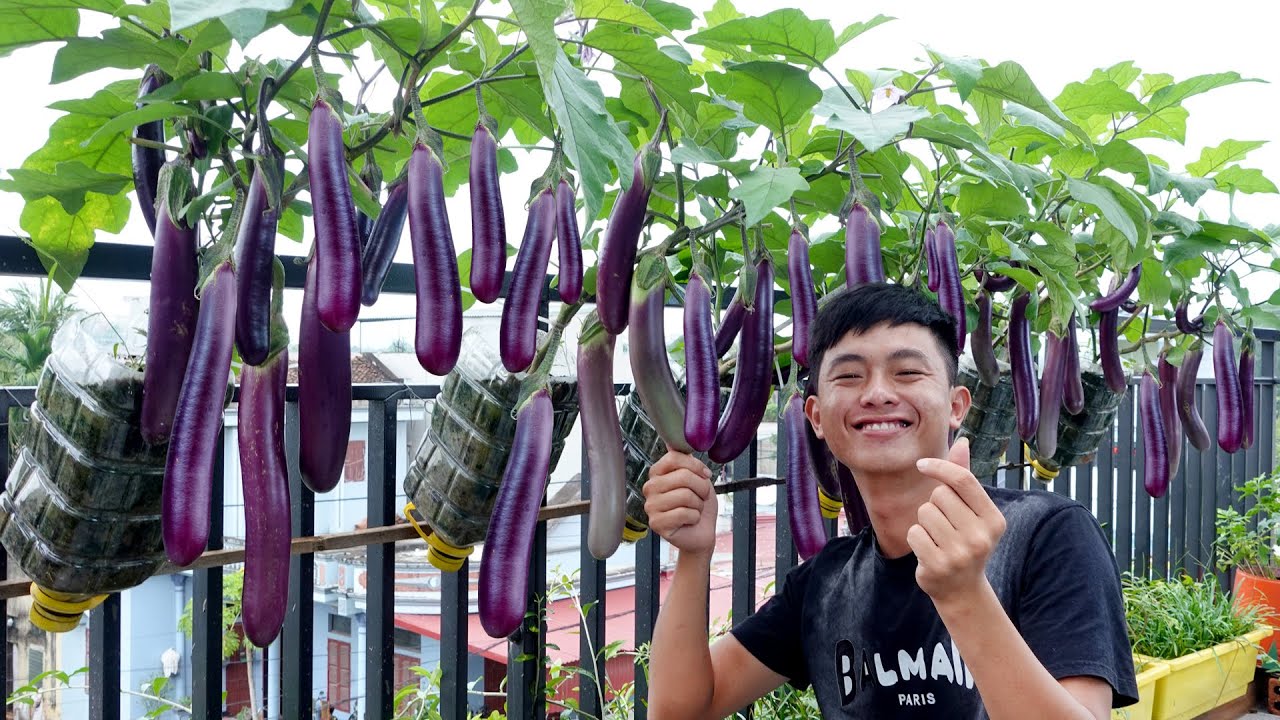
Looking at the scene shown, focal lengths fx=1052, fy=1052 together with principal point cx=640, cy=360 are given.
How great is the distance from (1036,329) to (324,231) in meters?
1.37

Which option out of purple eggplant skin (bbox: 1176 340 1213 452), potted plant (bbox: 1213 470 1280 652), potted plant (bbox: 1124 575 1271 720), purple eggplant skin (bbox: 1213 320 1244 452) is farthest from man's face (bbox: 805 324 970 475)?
potted plant (bbox: 1213 470 1280 652)

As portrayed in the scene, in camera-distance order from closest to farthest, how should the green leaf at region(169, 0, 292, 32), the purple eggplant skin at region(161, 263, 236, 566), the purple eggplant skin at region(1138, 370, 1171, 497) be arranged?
the green leaf at region(169, 0, 292, 32) → the purple eggplant skin at region(161, 263, 236, 566) → the purple eggplant skin at region(1138, 370, 1171, 497)

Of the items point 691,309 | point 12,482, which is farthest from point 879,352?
point 12,482

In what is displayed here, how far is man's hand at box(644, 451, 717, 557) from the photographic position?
1012 millimetres

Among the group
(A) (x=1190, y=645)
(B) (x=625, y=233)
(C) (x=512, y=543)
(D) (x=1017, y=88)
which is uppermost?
(D) (x=1017, y=88)

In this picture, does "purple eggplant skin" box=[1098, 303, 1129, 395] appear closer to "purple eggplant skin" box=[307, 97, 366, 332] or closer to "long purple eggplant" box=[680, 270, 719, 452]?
"long purple eggplant" box=[680, 270, 719, 452]

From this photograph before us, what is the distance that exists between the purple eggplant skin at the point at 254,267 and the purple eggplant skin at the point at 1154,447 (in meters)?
1.39

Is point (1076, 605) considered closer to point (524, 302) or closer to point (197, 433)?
point (524, 302)

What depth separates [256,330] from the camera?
574 mm

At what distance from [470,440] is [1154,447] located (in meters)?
1.17

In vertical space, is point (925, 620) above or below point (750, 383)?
below

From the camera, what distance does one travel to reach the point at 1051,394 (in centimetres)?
129

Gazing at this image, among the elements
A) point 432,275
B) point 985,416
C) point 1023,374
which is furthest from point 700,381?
point 985,416

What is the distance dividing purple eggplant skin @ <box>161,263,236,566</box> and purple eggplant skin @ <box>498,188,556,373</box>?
17 centimetres
